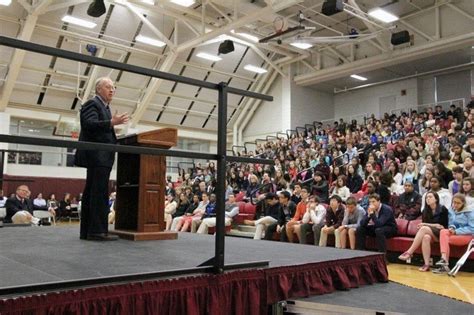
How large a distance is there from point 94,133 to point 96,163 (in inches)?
8.5

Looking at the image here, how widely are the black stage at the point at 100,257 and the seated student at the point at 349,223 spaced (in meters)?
2.93

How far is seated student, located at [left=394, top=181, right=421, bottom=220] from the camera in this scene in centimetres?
615

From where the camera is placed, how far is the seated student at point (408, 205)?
6.15 meters

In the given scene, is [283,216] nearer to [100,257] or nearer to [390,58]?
[100,257]

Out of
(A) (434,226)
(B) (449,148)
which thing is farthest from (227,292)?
(B) (449,148)

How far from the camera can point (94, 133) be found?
3.06 metres

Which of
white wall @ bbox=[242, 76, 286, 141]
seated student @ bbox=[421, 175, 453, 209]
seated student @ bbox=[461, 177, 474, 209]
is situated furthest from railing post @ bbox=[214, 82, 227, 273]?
white wall @ bbox=[242, 76, 286, 141]

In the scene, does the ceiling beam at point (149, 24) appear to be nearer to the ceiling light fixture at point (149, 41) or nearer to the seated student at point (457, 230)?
the ceiling light fixture at point (149, 41)

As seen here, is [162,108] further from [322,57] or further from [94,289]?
[94,289]

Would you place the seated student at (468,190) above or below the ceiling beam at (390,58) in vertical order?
below

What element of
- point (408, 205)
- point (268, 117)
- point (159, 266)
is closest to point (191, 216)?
point (408, 205)

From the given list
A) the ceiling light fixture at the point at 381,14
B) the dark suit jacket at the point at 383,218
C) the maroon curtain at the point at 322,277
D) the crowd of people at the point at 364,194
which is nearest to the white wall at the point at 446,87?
the crowd of people at the point at 364,194

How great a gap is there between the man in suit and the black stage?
0.60ft

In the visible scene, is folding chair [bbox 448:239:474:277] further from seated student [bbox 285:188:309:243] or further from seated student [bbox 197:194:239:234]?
seated student [bbox 197:194:239:234]
